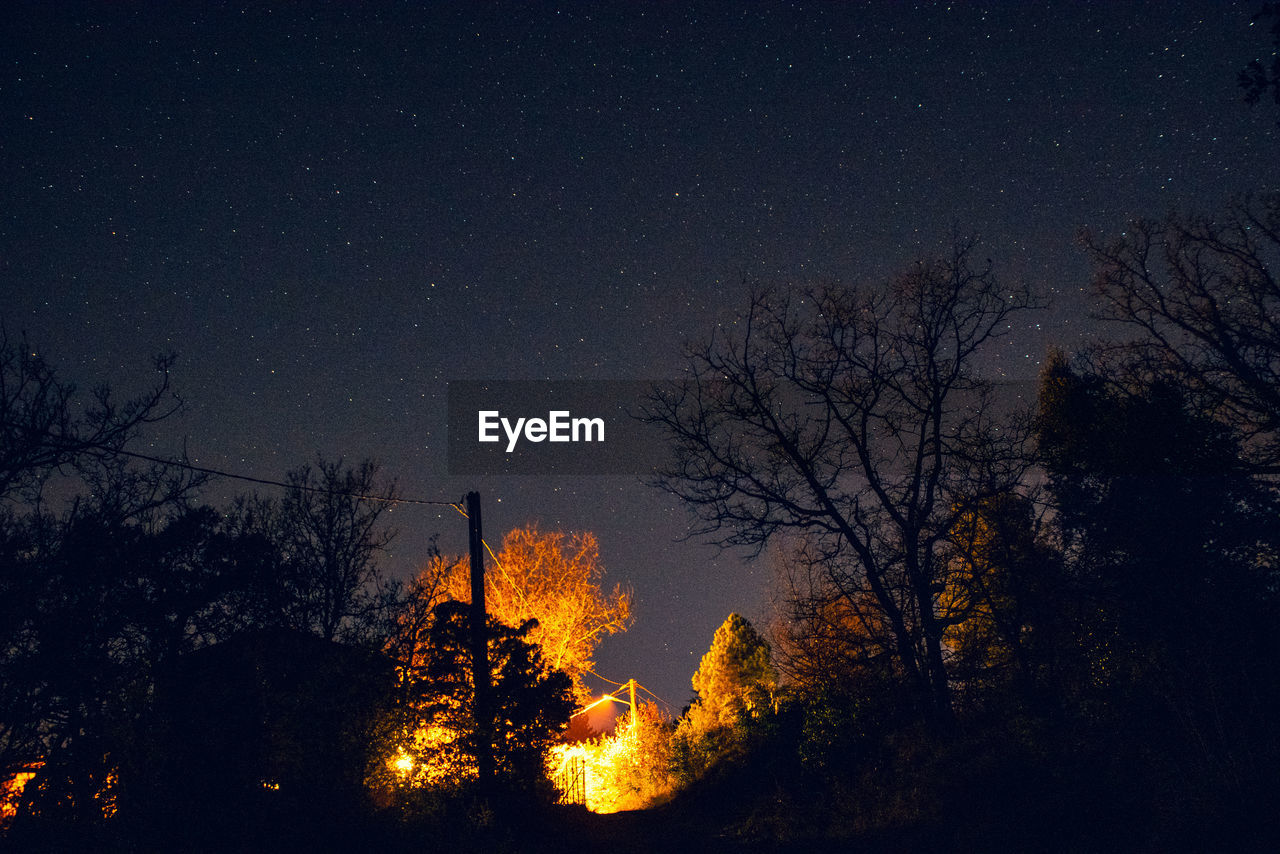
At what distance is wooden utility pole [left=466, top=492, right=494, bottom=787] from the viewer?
1401 cm

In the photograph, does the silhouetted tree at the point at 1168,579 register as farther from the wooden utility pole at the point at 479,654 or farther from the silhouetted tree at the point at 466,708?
the wooden utility pole at the point at 479,654

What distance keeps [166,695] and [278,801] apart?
9.50ft

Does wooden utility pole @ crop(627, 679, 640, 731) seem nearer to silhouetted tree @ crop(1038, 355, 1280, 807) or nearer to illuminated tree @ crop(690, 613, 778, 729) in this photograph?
illuminated tree @ crop(690, 613, 778, 729)

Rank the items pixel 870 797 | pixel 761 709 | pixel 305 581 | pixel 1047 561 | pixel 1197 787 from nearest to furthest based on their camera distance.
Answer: pixel 1197 787 → pixel 870 797 → pixel 1047 561 → pixel 305 581 → pixel 761 709

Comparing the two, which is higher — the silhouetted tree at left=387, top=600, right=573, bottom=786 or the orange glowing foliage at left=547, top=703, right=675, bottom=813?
the silhouetted tree at left=387, top=600, right=573, bottom=786

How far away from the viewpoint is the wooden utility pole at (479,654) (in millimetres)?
14008

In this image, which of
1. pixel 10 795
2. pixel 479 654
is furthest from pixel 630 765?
pixel 10 795

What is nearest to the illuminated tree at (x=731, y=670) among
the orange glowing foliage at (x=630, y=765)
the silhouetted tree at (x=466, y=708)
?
the orange glowing foliage at (x=630, y=765)

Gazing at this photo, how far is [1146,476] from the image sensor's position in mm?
15055

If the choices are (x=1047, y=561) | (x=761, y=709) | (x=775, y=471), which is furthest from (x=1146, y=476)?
(x=761, y=709)

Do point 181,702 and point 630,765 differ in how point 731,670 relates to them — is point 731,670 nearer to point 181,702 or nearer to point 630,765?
point 630,765

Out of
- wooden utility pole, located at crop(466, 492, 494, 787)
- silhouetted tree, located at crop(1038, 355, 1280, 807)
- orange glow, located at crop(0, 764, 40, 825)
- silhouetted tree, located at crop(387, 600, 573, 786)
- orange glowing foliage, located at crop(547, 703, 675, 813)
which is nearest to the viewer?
silhouetted tree, located at crop(1038, 355, 1280, 807)

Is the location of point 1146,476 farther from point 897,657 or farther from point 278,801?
point 278,801

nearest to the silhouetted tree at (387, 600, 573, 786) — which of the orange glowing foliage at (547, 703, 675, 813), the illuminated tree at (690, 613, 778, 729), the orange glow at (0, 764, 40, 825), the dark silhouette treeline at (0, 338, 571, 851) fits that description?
the dark silhouette treeline at (0, 338, 571, 851)
